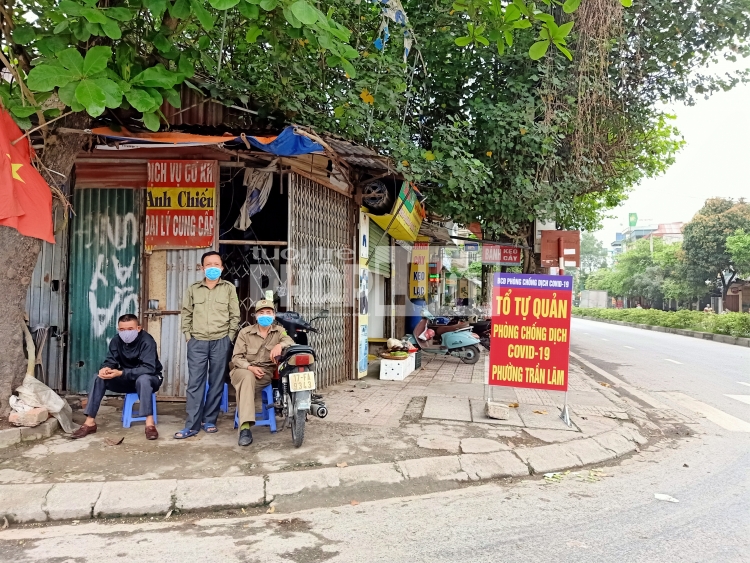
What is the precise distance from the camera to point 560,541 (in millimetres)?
3318

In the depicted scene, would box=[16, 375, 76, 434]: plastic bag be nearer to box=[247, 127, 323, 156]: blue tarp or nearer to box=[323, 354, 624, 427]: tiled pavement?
box=[323, 354, 624, 427]: tiled pavement

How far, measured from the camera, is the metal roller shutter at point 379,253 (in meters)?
10.3

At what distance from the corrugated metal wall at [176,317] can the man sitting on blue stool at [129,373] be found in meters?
1.19

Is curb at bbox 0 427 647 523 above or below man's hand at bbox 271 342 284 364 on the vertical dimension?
below

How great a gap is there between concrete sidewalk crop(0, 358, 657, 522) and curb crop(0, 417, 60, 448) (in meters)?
0.08

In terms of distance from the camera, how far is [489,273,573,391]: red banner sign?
6191mm

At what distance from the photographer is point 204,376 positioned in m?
5.34

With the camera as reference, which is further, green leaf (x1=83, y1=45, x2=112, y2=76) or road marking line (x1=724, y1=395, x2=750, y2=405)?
road marking line (x1=724, y1=395, x2=750, y2=405)

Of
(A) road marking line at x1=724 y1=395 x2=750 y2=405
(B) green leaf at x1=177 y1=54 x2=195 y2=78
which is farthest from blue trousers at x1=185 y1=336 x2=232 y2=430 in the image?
(A) road marking line at x1=724 y1=395 x2=750 y2=405

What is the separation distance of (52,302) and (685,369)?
13.0 meters

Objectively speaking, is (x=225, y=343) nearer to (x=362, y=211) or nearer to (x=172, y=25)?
(x=172, y=25)

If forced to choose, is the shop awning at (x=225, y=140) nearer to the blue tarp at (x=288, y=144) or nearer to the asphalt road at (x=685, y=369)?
the blue tarp at (x=288, y=144)

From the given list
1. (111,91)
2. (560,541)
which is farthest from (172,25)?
(560,541)

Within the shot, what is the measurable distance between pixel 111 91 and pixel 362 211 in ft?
17.2
